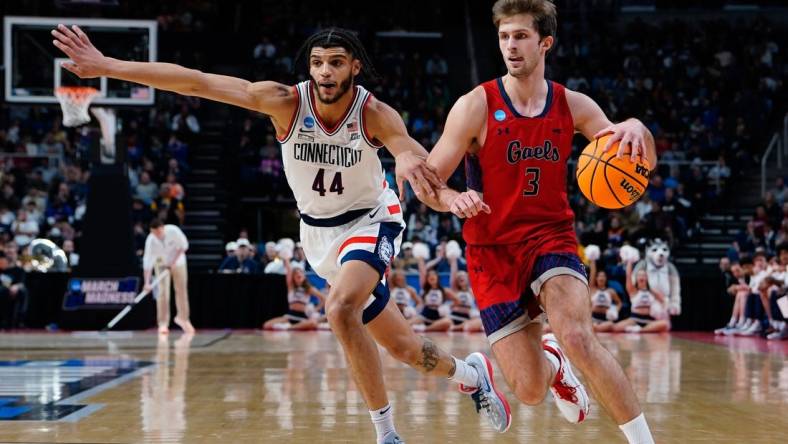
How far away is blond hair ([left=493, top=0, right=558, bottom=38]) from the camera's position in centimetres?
530

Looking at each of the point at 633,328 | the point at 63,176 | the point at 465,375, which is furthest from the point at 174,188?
the point at 465,375

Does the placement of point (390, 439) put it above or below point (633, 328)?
above

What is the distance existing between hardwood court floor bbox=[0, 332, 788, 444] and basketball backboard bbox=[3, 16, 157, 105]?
204 inches

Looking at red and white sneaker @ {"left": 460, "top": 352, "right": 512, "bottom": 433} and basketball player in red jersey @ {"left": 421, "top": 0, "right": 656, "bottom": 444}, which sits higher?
basketball player in red jersey @ {"left": 421, "top": 0, "right": 656, "bottom": 444}

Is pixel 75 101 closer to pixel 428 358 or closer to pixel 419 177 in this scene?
pixel 428 358

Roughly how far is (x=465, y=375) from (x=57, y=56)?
1289 centimetres

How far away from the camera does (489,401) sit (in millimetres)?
6469

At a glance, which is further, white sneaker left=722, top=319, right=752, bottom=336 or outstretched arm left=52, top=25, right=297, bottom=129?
white sneaker left=722, top=319, right=752, bottom=336

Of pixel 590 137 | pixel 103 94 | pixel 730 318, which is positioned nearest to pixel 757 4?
pixel 730 318

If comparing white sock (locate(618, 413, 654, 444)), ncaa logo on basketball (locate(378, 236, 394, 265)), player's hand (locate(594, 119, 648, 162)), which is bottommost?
white sock (locate(618, 413, 654, 444))

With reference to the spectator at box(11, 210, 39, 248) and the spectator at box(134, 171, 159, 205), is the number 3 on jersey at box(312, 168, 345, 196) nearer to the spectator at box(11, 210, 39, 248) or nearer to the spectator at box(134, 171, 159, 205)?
the spectator at box(11, 210, 39, 248)

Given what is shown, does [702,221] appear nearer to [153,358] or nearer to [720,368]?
[720,368]

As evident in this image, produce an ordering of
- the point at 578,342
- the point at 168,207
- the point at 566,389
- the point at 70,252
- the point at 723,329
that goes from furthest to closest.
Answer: the point at 168,207
the point at 70,252
the point at 723,329
the point at 566,389
the point at 578,342

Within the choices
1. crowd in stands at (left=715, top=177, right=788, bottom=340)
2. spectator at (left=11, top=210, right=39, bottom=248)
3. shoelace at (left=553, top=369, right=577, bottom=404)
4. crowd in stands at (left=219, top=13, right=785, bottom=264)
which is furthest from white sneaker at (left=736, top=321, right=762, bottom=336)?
spectator at (left=11, top=210, right=39, bottom=248)
